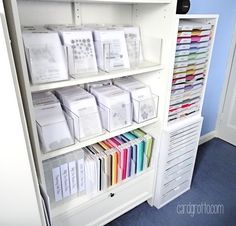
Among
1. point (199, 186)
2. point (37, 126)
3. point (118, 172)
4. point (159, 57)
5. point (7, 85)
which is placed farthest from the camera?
point (199, 186)

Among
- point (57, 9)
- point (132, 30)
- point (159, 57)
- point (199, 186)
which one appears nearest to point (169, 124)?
point (159, 57)

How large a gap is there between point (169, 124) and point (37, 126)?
0.81 metres

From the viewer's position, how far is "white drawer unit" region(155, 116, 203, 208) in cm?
142

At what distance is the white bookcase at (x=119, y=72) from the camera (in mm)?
1019

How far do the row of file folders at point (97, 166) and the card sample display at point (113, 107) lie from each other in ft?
0.57

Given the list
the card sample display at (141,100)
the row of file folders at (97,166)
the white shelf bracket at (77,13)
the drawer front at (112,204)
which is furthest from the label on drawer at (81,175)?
the white shelf bracket at (77,13)

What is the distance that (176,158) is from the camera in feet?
5.04

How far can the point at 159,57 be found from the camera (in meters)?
1.21

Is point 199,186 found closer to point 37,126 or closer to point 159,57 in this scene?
point 159,57

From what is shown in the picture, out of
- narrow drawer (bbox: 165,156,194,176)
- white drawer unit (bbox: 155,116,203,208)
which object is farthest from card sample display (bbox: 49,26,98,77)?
narrow drawer (bbox: 165,156,194,176)

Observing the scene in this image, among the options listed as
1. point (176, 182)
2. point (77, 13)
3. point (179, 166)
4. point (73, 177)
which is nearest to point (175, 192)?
point (176, 182)

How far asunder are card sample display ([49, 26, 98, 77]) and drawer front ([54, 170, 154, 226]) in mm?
742

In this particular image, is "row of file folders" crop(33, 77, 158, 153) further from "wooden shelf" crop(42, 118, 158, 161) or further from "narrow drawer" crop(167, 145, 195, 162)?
"narrow drawer" crop(167, 145, 195, 162)

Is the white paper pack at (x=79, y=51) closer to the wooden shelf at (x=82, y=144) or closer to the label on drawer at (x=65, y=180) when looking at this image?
the wooden shelf at (x=82, y=144)
